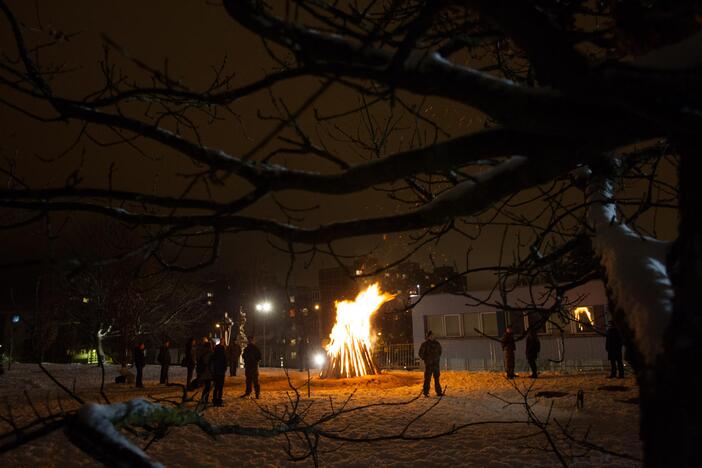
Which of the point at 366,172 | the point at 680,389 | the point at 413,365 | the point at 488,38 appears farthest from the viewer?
the point at 413,365

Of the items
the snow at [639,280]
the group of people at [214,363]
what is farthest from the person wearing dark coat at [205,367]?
the snow at [639,280]

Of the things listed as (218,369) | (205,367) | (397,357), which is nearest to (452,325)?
(397,357)

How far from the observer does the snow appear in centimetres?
214

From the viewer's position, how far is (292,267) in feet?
9.93

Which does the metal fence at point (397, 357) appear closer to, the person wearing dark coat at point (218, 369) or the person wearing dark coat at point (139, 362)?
the person wearing dark coat at point (139, 362)

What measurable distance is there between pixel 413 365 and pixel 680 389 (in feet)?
81.5

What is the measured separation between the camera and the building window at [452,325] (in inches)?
1012

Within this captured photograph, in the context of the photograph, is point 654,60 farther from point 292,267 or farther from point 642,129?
point 292,267

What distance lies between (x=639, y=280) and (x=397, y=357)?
2533 cm

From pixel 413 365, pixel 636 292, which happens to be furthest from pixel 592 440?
pixel 413 365

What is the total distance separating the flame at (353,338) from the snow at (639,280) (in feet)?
52.9

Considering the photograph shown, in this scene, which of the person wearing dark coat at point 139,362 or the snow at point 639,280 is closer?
the snow at point 639,280

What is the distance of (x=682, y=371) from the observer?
6.12 feet

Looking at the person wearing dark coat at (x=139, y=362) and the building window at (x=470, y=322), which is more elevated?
the building window at (x=470, y=322)
